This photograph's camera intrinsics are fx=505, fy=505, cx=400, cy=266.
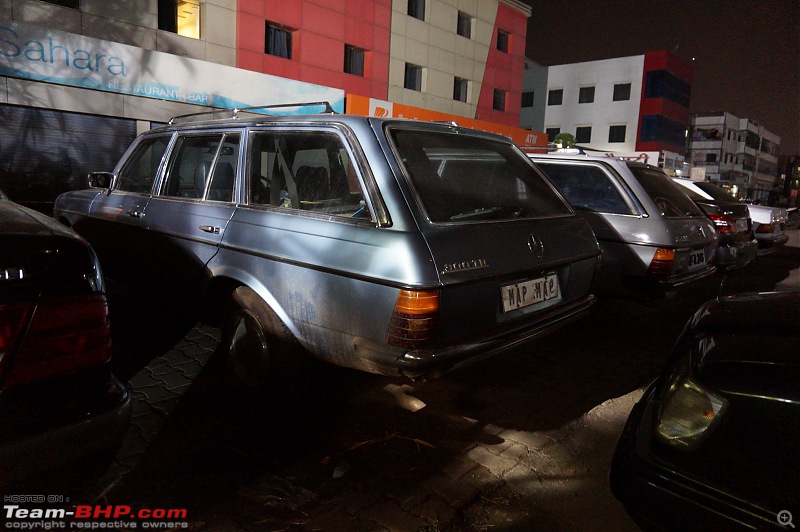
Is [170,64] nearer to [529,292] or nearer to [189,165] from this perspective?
[189,165]

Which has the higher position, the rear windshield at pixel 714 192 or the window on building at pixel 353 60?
the window on building at pixel 353 60

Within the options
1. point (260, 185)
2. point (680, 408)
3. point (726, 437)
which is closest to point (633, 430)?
point (680, 408)

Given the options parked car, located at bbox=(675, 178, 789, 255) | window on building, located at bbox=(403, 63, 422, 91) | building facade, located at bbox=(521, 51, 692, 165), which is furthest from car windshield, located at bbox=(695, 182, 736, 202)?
building facade, located at bbox=(521, 51, 692, 165)

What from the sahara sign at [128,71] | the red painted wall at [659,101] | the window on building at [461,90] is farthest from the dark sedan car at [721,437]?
the red painted wall at [659,101]

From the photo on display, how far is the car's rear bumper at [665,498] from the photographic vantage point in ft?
4.91

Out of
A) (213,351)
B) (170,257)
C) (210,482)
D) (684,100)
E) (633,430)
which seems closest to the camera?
(633,430)

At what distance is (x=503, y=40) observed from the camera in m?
27.2

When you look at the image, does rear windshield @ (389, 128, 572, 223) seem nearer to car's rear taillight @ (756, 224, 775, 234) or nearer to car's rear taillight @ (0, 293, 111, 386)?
car's rear taillight @ (0, 293, 111, 386)

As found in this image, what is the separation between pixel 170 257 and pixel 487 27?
25.7m

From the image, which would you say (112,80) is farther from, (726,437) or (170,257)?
(726,437)

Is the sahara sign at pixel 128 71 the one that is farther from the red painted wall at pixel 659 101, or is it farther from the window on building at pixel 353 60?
the red painted wall at pixel 659 101

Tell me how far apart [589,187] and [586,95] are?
4295cm

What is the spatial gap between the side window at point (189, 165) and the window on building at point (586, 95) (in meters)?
45.2

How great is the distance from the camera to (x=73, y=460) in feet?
5.51
